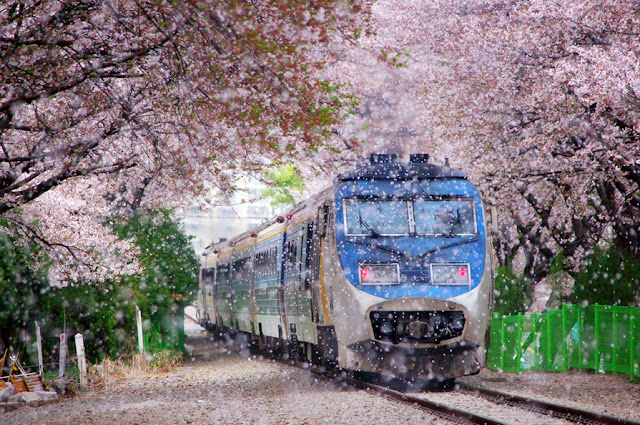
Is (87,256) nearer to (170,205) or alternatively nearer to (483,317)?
(170,205)

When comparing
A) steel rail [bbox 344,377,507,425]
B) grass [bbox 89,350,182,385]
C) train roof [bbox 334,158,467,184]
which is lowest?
steel rail [bbox 344,377,507,425]

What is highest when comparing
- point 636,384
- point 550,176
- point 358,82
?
point 358,82

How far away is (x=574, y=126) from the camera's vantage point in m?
17.1

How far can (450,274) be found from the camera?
12.1 metres

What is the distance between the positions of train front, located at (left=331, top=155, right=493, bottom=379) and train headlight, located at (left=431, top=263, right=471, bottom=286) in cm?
1

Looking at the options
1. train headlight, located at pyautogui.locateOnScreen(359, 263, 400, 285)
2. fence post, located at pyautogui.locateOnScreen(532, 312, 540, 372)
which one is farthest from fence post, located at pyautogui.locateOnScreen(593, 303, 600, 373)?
train headlight, located at pyautogui.locateOnScreen(359, 263, 400, 285)

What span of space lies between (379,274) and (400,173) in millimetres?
1943

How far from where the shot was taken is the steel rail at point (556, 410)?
8742 millimetres

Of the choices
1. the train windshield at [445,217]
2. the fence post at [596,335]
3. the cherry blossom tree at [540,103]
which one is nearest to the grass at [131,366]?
the train windshield at [445,217]

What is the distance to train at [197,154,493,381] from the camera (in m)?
11.9

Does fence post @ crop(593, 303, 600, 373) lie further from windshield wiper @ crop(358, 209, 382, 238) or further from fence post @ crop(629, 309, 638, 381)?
windshield wiper @ crop(358, 209, 382, 238)

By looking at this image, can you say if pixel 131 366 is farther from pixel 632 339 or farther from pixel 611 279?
pixel 632 339

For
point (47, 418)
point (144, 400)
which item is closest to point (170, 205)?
point (144, 400)

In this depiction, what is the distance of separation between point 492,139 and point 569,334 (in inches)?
212
